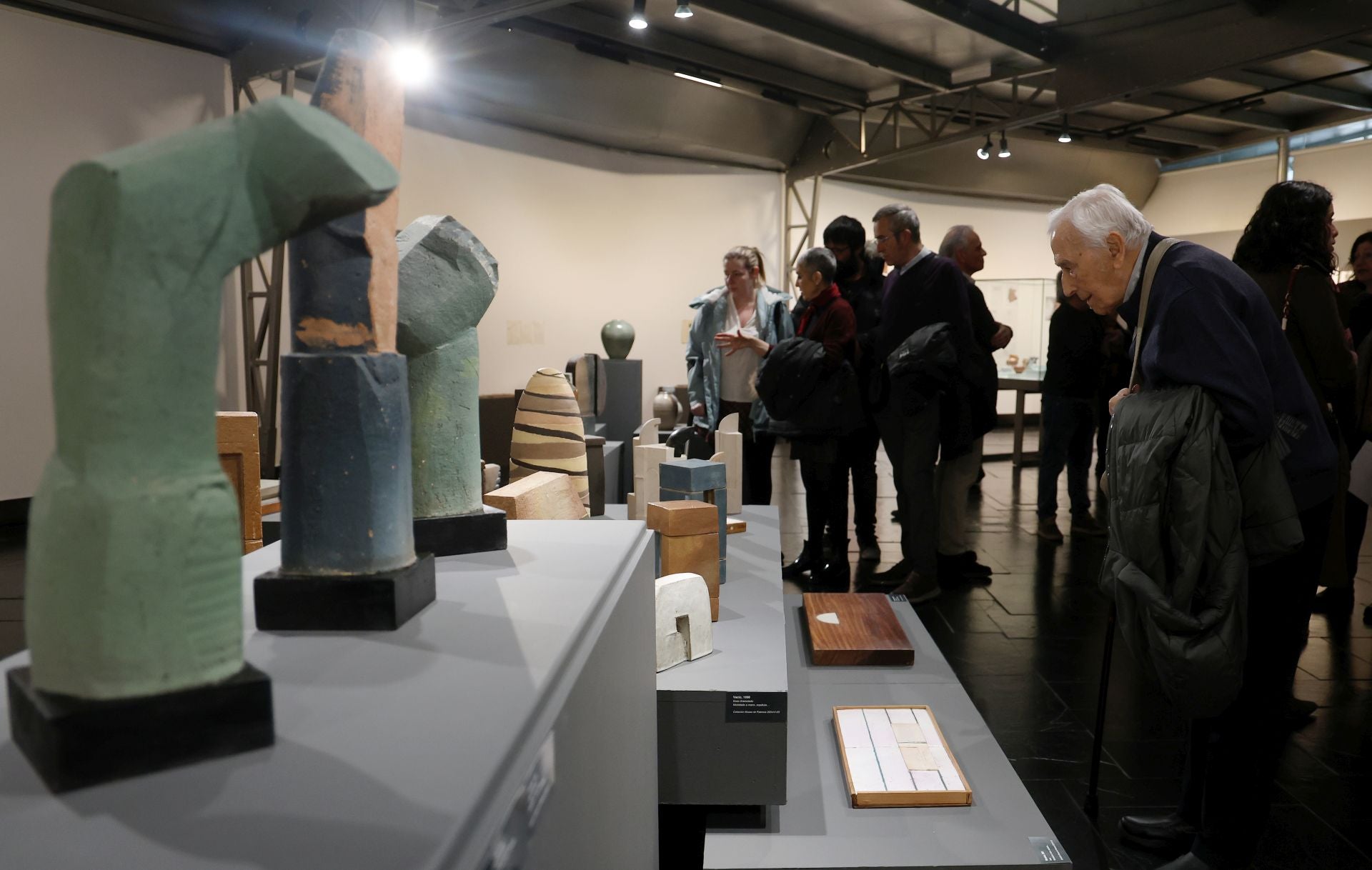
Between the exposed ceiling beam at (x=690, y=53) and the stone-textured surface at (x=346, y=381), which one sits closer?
the stone-textured surface at (x=346, y=381)

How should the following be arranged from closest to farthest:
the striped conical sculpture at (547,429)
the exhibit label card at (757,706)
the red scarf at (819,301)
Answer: the exhibit label card at (757,706) < the striped conical sculpture at (547,429) < the red scarf at (819,301)

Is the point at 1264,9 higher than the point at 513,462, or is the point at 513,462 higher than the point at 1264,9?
the point at 1264,9

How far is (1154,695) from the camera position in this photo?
3.16 meters

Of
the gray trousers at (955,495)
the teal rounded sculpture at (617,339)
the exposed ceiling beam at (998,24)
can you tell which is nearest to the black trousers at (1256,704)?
the gray trousers at (955,495)

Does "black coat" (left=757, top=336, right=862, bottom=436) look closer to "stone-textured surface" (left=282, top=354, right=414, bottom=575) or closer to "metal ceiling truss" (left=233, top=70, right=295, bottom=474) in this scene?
"stone-textured surface" (left=282, top=354, right=414, bottom=575)

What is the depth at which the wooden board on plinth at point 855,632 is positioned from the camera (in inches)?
106

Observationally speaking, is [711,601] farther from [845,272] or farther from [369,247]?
[845,272]

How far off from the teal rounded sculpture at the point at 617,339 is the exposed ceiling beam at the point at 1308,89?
21.1 ft

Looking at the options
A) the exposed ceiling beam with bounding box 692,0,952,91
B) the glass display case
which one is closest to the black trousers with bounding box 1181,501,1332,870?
the exposed ceiling beam with bounding box 692,0,952,91

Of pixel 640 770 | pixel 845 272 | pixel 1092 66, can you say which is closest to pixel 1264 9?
pixel 1092 66

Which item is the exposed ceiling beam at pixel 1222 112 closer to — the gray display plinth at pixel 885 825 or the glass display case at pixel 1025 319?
the glass display case at pixel 1025 319

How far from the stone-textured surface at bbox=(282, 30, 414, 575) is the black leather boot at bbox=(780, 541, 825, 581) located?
3.46 metres

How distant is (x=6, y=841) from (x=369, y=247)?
596 millimetres

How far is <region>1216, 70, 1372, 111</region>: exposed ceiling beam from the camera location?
866 cm
